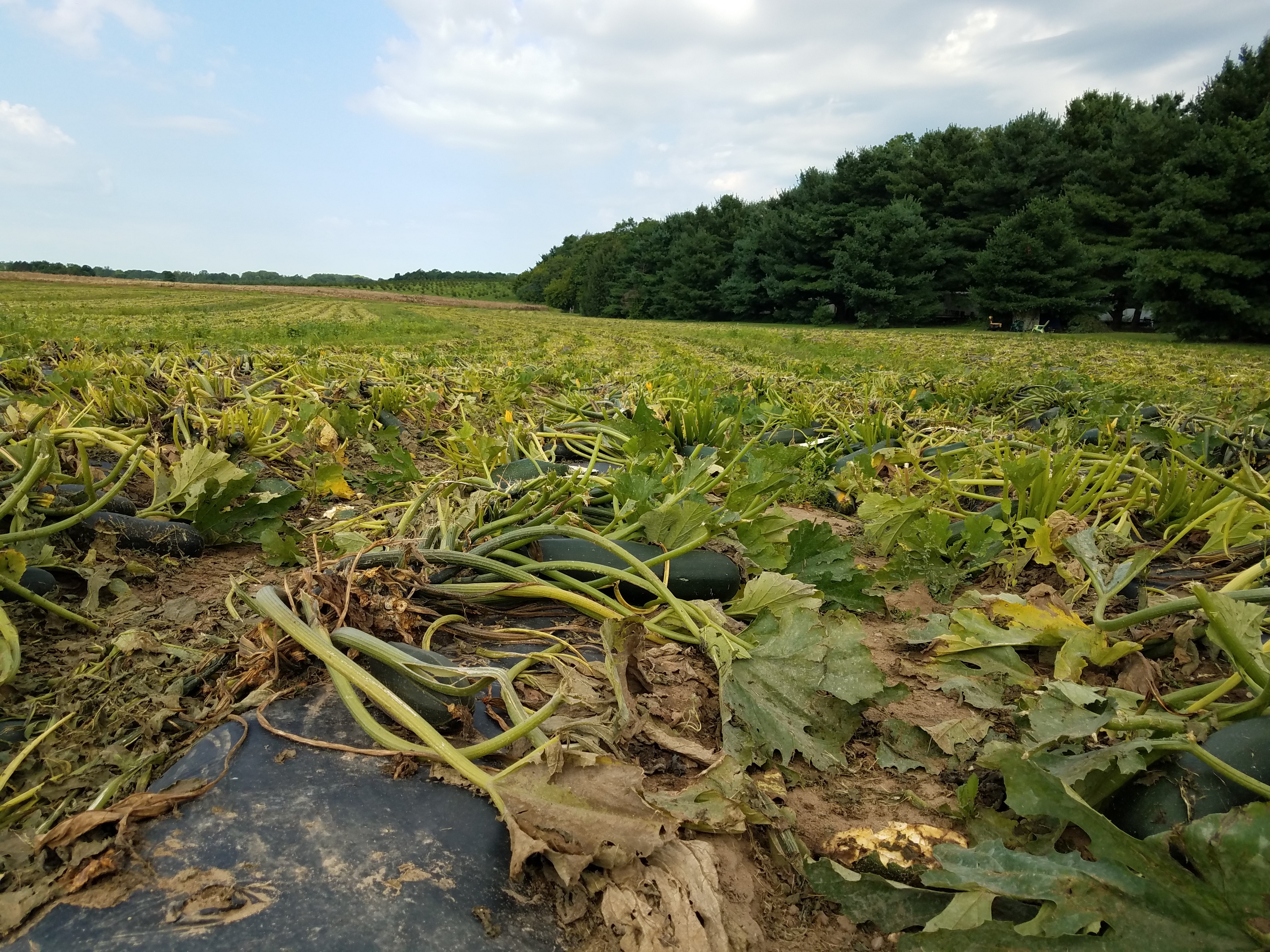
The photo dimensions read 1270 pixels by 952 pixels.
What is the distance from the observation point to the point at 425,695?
4.00 feet

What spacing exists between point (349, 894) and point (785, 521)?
165cm

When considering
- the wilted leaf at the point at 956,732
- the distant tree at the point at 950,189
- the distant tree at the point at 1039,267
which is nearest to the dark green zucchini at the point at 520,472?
the wilted leaf at the point at 956,732

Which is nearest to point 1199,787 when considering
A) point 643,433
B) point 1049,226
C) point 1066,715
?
point 1066,715

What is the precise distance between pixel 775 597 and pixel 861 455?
6.40ft

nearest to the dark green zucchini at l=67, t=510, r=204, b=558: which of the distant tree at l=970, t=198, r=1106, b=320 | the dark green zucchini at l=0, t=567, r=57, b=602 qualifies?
the dark green zucchini at l=0, t=567, r=57, b=602

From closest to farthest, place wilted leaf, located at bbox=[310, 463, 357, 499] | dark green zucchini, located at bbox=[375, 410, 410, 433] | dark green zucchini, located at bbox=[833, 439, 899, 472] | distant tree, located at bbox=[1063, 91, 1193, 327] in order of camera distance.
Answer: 1. wilted leaf, located at bbox=[310, 463, 357, 499]
2. dark green zucchini, located at bbox=[833, 439, 899, 472]
3. dark green zucchini, located at bbox=[375, 410, 410, 433]
4. distant tree, located at bbox=[1063, 91, 1193, 327]

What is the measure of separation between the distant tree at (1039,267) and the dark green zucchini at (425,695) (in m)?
27.1

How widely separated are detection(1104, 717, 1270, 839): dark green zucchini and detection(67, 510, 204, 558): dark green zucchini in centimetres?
243

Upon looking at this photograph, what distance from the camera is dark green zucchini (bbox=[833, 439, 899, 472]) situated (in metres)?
3.49

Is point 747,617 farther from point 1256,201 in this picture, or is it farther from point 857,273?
point 857,273

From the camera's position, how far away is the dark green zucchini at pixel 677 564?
73.9 inches

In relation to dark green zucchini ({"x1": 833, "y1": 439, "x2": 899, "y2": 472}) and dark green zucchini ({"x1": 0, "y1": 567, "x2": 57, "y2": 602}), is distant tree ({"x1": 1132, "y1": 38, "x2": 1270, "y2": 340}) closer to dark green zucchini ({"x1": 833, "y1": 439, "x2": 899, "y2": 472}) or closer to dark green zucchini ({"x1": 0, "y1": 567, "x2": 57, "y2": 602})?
dark green zucchini ({"x1": 833, "y1": 439, "x2": 899, "y2": 472})

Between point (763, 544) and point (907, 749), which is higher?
point (763, 544)

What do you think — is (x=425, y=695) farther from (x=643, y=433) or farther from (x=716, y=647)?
(x=643, y=433)
